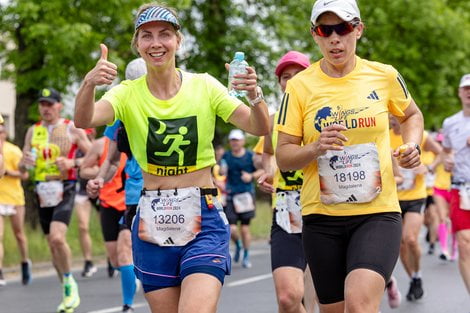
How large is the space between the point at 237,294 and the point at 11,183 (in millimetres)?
3885

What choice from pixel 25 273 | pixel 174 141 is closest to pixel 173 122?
pixel 174 141

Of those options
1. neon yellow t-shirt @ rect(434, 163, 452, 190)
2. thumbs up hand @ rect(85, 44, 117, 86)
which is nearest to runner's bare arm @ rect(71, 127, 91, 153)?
thumbs up hand @ rect(85, 44, 117, 86)

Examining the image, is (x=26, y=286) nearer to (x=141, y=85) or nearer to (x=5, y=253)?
(x=5, y=253)

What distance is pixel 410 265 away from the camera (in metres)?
11.8

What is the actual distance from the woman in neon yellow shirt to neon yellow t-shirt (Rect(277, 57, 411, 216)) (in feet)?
1.02

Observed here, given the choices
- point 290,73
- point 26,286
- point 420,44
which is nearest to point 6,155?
point 26,286

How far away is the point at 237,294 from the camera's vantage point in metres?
12.7

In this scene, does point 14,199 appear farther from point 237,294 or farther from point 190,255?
point 190,255

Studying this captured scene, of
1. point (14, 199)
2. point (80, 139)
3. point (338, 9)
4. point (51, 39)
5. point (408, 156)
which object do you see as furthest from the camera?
point (51, 39)

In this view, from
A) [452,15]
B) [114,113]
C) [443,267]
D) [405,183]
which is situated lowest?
[443,267]

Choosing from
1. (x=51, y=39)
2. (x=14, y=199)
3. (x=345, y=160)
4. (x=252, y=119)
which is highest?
(x=51, y=39)

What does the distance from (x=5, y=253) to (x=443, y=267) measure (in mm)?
6661

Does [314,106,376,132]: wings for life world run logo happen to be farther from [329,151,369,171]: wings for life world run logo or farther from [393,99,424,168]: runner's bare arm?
[393,99,424,168]: runner's bare arm

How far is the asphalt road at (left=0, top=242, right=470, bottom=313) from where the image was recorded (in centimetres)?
1123
